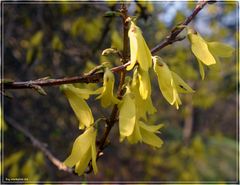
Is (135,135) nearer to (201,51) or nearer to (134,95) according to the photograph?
(134,95)

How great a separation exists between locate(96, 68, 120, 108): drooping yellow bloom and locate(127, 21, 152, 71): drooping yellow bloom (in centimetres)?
6

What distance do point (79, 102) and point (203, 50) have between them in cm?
41

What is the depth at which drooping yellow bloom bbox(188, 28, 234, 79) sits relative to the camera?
46.2 inches

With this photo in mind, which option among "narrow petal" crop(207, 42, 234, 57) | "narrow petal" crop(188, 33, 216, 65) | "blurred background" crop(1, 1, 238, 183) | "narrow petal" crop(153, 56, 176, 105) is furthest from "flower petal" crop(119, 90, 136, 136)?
"blurred background" crop(1, 1, 238, 183)

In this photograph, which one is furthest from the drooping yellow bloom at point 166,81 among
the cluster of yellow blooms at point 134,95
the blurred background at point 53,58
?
the blurred background at point 53,58

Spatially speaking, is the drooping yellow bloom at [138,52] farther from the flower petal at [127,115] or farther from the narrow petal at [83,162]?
the narrow petal at [83,162]

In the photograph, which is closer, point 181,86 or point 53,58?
point 181,86

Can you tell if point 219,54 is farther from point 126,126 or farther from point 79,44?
point 79,44

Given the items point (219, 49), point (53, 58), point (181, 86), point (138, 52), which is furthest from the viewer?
point (53, 58)

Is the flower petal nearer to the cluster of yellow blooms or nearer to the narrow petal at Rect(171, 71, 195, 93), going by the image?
the cluster of yellow blooms

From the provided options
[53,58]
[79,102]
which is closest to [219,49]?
[79,102]

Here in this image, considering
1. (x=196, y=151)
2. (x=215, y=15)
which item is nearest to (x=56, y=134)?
(x=196, y=151)

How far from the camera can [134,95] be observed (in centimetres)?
110

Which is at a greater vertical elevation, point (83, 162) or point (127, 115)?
point (127, 115)
